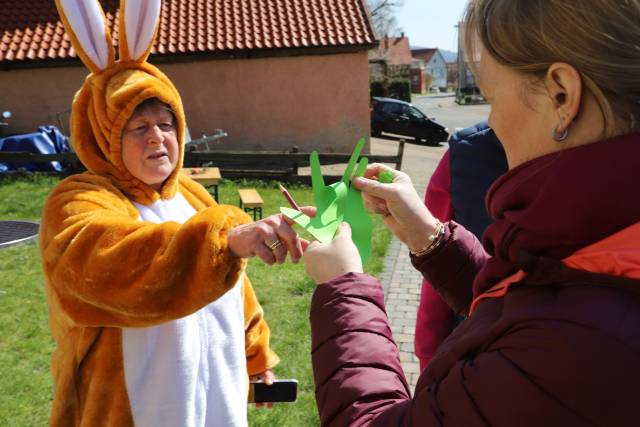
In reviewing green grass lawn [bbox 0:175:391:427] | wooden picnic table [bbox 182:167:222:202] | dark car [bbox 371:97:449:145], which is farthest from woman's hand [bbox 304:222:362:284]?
dark car [bbox 371:97:449:145]

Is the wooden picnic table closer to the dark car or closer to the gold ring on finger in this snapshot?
the gold ring on finger

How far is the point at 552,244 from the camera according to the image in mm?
981

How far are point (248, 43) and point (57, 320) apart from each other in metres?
13.3

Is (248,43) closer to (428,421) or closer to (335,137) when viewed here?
(335,137)

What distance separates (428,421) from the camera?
39.7 inches

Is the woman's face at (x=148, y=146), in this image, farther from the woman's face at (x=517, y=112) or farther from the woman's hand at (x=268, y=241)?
the woman's face at (x=517, y=112)

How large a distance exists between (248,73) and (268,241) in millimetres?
13645

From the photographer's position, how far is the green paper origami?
1.52 metres

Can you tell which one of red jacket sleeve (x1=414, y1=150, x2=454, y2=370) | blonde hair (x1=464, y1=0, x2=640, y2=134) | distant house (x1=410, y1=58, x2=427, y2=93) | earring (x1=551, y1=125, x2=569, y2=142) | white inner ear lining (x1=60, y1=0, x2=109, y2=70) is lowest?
distant house (x1=410, y1=58, x2=427, y2=93)

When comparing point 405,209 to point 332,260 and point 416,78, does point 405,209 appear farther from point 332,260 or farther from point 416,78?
point 416,78

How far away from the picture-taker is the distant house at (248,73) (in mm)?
14406

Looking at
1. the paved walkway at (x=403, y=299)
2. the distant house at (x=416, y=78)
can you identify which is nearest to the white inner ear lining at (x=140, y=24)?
the paved walkway at (x=403, y=299)

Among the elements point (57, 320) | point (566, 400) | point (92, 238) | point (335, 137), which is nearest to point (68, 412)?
point (57, 320)

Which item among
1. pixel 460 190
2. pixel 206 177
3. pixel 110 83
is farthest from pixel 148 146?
pixel 206 177
